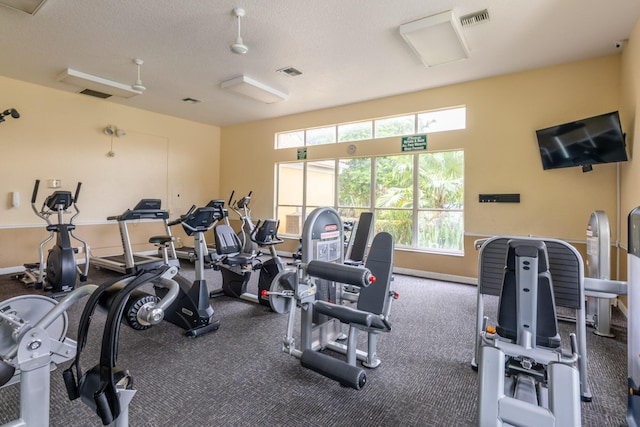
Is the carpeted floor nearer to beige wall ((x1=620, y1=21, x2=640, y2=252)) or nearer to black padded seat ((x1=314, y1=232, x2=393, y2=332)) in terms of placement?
black padded seat ((x1=314, y1=232, x2=393, y2=332))

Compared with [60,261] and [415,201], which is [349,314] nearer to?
[415,201]

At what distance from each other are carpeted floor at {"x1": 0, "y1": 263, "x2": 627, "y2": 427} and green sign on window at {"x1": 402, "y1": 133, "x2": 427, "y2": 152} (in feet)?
10.4

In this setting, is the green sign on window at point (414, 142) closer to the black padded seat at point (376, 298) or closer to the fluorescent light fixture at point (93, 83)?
the black padded seat at point (376, 298)

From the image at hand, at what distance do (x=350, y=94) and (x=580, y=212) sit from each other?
3973mm

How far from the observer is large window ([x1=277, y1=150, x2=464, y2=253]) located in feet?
18.3

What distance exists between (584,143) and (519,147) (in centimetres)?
88

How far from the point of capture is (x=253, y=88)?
5320 millimetres

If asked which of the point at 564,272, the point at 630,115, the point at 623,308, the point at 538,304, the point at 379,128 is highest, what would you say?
the point at 379,128

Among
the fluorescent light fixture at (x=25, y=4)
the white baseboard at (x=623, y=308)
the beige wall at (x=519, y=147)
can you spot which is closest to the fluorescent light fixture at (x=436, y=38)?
the beige wall at (x=519, y=147)

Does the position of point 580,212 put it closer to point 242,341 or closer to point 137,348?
point 242,341

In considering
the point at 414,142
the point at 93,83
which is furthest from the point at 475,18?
the point at 93,83

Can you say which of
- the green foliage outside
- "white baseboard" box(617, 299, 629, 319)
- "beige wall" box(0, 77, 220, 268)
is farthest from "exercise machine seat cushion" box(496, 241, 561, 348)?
"beige wall" box(0, 77, 220, 268)

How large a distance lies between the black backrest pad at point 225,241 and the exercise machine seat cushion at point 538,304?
3057mm

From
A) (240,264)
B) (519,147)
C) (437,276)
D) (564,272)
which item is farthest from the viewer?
(437,276)
